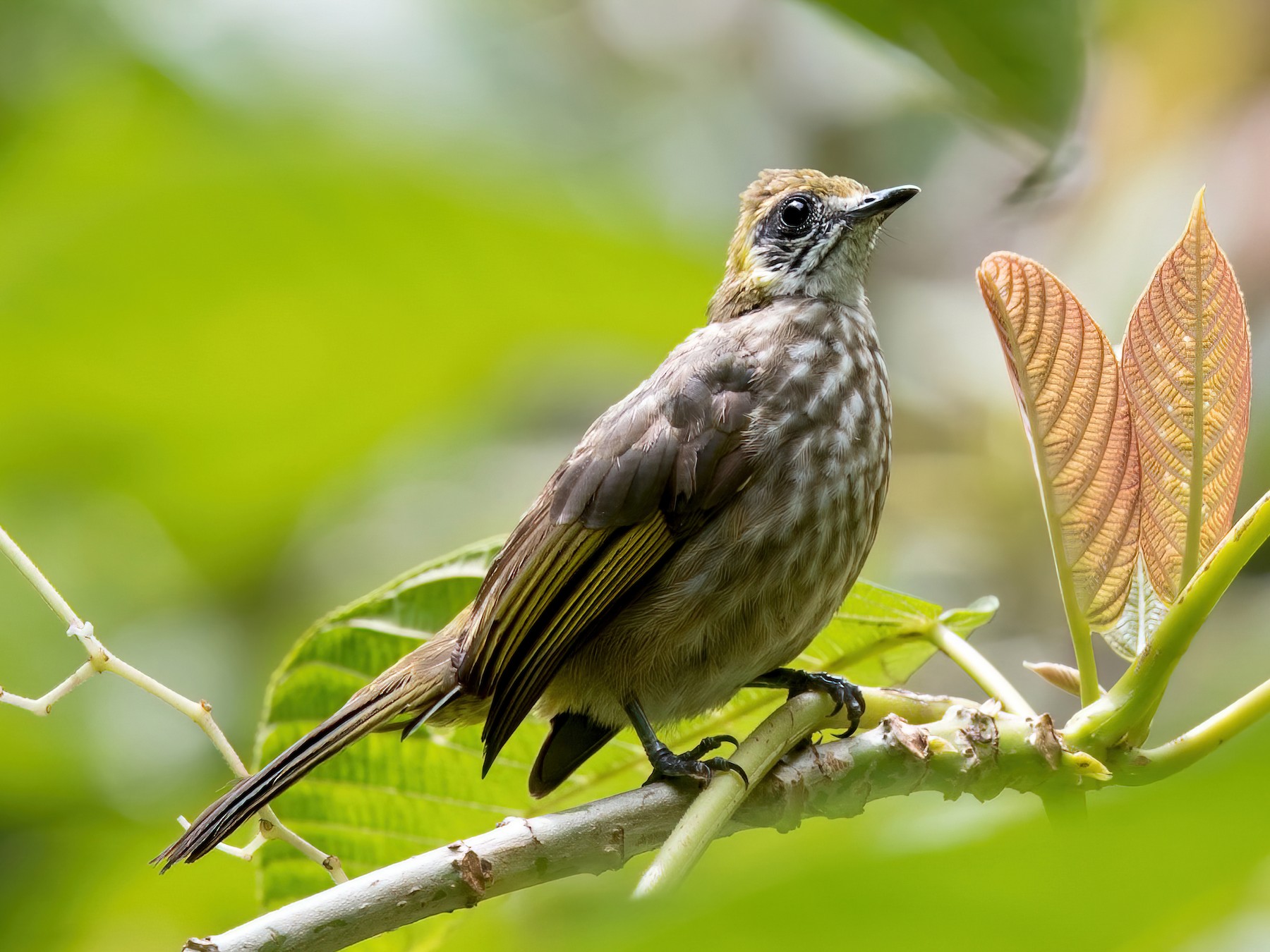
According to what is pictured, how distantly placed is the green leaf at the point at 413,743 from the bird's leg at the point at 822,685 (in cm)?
3

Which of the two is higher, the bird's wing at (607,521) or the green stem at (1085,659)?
the bird's wing at (607,521)

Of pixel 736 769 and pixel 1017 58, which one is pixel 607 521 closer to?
pixel 736 769

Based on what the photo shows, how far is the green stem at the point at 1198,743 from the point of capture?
1.60 m

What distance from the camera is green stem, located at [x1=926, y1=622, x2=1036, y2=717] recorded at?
1803mm

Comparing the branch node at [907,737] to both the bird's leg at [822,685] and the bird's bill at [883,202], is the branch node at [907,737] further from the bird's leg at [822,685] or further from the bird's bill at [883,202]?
the bird's bill at [883,202]

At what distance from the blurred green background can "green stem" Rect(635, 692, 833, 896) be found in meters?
0.06

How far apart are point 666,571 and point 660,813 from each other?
0.81m

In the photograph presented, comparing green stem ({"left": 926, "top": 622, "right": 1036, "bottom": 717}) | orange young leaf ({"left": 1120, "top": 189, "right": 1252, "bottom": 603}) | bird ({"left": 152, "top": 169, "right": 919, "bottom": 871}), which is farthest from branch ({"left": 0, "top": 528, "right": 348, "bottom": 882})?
orange young leaf ({"left": 1120, "top": 189, "right": 1252, "bottom": 603})

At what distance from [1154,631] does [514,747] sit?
1269mm

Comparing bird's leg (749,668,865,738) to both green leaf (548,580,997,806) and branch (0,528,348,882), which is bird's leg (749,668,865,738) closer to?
green leaf (548,580,997,806)

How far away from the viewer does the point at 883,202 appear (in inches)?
121

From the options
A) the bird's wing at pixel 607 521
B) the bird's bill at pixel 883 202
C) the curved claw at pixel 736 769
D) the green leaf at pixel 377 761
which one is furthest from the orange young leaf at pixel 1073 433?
the bird's bill at pixel 883 202

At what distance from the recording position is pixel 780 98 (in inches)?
240

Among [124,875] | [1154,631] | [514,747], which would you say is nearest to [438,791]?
[514,747]
